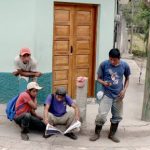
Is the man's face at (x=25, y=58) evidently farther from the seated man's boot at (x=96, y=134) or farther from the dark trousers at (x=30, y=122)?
the seated man's boot at (x=96, y=134)

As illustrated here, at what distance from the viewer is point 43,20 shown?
8461 millimetres

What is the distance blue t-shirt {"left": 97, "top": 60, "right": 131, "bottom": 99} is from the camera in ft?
23.0

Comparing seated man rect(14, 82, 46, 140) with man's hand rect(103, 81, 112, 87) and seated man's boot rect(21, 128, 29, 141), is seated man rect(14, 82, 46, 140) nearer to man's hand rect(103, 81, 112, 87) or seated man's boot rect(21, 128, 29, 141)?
seated man's boot rect(21, 128, 29, 141)

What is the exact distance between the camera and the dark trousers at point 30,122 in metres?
7.01

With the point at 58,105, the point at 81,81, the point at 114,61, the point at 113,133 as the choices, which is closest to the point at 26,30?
the point at 81,81

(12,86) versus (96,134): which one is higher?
(12,86)

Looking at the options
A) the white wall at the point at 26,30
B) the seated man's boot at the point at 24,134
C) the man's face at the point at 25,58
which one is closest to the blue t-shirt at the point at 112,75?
the man's face at the point at 25,58

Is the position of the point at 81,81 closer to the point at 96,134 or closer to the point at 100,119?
the point at 100,119

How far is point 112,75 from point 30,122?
1593mm

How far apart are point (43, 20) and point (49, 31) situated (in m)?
0.26

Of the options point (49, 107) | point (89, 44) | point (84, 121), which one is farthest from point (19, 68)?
point (89, 44)

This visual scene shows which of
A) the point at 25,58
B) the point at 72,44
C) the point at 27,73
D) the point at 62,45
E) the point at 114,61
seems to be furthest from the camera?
the point at 72,44

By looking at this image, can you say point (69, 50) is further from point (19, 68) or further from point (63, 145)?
point (63, 145)

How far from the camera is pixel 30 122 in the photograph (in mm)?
7164
